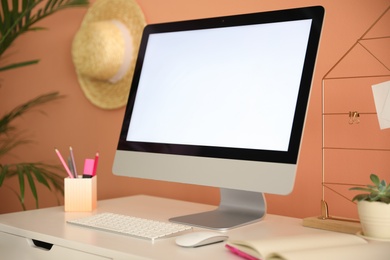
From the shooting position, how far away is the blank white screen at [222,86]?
46.7 inches

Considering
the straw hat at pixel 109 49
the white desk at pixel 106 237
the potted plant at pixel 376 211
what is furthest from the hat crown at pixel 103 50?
the potted plant at pixel 376 211

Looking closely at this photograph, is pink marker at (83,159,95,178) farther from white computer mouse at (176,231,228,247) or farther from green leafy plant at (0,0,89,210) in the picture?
white computer mouse at (176,231,228,247)

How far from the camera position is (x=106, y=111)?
2088mm

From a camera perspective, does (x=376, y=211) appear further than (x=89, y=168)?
No

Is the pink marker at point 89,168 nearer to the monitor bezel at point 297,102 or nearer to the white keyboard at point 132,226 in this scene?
the monitor bezel at point 297,102

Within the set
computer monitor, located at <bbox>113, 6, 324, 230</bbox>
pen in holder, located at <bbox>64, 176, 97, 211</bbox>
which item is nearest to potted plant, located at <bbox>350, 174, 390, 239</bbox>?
computer monitor, located at <bbox>113, 6, 324, 230</bbox>

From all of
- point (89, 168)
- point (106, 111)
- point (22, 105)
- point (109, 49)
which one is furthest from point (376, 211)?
point (22, 105)

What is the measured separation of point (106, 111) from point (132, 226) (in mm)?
972

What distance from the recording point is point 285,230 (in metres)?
1.22

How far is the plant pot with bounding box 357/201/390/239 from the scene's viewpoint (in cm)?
105

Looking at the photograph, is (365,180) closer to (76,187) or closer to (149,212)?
(149,212)

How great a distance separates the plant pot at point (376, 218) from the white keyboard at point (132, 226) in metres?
0.37

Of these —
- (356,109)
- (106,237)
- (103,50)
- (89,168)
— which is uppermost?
(103,50)

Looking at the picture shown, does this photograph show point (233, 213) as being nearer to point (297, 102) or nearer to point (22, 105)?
point (297, 102)
